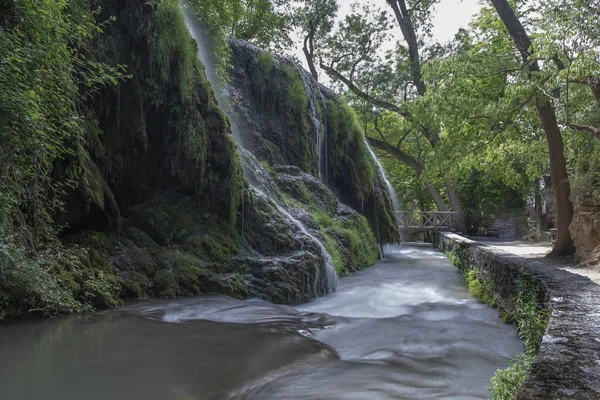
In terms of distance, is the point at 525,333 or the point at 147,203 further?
the point at 147,203

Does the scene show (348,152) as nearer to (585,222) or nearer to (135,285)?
(585,222)

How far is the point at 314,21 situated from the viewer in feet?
86.5

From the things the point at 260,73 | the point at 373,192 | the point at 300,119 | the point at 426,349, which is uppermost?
the point at 260,73

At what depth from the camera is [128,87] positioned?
28.0 ft

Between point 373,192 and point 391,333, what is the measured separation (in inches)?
461

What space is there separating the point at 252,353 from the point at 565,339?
2904 mm

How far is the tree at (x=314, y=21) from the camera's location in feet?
84.9

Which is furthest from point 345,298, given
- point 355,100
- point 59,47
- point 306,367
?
point 355,100

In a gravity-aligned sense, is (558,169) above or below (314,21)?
below

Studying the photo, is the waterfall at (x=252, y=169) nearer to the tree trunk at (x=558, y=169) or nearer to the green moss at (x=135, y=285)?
the green moss at (x=135, y=285)

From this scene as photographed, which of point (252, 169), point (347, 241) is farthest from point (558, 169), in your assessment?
point (252, 169)

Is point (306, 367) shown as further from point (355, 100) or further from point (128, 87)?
point (355, 100)

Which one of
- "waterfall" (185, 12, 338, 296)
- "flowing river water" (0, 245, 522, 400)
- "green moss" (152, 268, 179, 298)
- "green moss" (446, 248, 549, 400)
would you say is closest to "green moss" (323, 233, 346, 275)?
"waterfall" (185, 12, 338, 296)

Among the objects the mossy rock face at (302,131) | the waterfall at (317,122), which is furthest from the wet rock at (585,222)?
the waterfall at (317,122)
